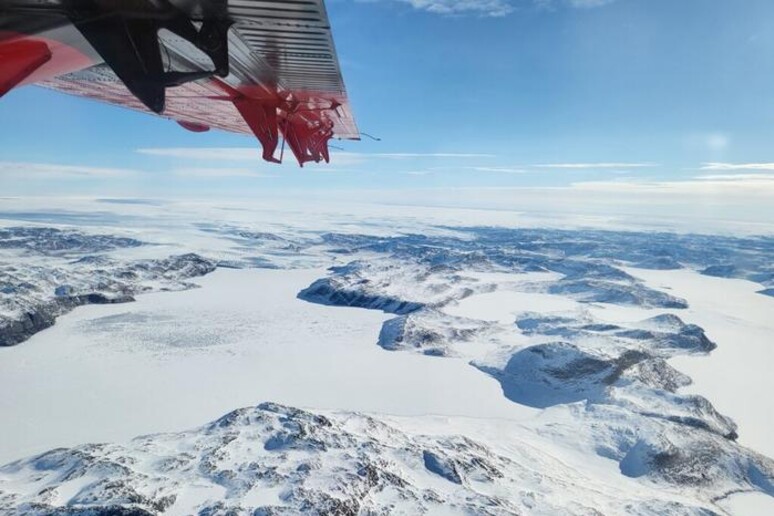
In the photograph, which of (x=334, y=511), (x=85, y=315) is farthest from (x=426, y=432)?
(x=85, y=315)

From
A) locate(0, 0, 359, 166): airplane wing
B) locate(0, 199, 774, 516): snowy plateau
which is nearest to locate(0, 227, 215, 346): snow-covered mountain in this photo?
locate(0, 199, 774, 516): snowy plateau

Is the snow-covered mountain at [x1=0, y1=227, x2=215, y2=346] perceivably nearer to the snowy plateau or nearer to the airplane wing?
the snowy plateau

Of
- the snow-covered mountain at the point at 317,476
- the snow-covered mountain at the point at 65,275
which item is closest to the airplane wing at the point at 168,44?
the snow-covered mountain at the point at 317,476

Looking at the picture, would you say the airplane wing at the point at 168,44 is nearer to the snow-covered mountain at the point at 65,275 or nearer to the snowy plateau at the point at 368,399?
the snowy plateau at the point at 368,399

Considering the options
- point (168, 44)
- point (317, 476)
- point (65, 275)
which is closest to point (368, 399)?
point (317, 476)

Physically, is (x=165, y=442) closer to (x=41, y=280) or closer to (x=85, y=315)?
(x=85, y=315)

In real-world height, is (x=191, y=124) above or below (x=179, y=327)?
above

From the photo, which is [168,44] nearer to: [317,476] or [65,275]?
[317,476]

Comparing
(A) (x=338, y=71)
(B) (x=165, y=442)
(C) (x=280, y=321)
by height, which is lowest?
(C) (x=280, y=321)
